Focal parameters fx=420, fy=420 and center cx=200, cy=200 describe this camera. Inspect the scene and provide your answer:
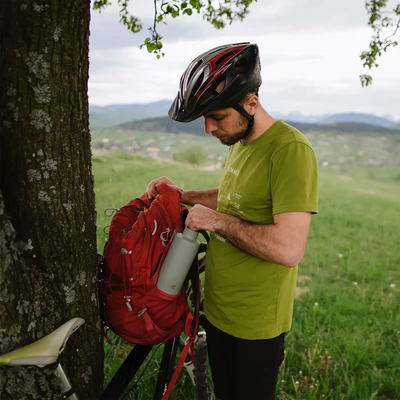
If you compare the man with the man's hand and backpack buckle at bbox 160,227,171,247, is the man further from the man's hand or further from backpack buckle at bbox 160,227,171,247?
backpack buckle at bbox 160,227,171,247

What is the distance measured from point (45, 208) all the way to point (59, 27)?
71 cm

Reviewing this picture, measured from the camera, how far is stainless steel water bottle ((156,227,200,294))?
1938 mm

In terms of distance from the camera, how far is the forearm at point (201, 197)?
101 inches

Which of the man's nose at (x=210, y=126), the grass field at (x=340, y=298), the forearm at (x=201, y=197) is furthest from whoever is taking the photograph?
the grass field at (x=340, y=298)

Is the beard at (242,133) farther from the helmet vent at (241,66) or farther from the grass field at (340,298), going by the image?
the grass field at (340,298)

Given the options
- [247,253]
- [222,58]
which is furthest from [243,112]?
[247,253]

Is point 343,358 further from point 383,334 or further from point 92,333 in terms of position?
point 92,333

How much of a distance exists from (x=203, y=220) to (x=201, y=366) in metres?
1.00

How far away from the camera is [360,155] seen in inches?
515

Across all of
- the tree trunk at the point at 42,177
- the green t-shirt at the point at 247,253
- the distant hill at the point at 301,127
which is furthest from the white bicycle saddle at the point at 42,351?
the distant hill at the point at 301,127

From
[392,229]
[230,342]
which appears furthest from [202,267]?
[392,229]

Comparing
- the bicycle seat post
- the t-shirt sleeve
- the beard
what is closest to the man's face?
the beard

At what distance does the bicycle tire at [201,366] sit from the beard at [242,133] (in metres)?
1.13

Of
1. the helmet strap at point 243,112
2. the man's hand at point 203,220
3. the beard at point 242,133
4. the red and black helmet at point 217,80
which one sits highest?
the red and black helmet at point 217,80
